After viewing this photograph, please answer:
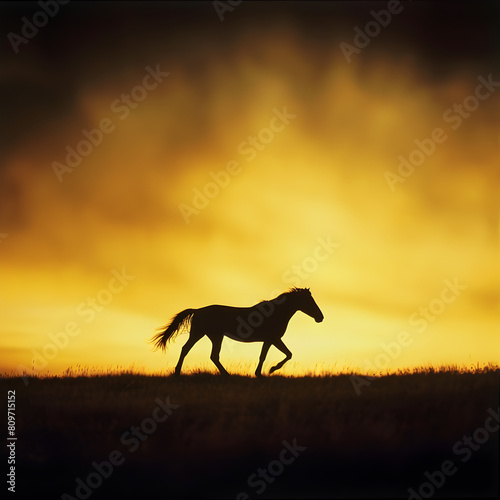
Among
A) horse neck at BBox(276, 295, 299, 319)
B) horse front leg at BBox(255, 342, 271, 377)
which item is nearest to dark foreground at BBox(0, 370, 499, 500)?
horse front leg at BBox(255, 342, 271, 377)

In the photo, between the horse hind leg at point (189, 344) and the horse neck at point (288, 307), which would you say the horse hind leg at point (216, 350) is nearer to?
the horse hind leg at point (189, 344)

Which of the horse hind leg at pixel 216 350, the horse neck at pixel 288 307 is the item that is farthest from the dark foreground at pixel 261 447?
the horse neck at pixel 288 307

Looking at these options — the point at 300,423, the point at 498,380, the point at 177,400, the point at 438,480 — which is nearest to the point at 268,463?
the point at 300,423

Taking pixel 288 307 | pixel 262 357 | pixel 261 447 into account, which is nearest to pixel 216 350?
pixel 262 357

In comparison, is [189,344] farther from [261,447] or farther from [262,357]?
[261,447]

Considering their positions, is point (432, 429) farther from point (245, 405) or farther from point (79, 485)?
point (79, 485)

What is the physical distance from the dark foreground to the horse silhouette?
4686mm

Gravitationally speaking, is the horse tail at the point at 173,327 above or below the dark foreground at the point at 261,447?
above

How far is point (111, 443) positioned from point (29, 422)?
1717mm

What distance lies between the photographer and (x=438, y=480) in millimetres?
8016

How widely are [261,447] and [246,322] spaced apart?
7447 mm

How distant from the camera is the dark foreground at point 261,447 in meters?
8.06

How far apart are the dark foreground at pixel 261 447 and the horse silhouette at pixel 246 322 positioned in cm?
469

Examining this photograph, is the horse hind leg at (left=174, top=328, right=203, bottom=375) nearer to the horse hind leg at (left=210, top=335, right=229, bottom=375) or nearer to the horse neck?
the horse hind leg at (left=210, top=335, right=229, bottom=375)
